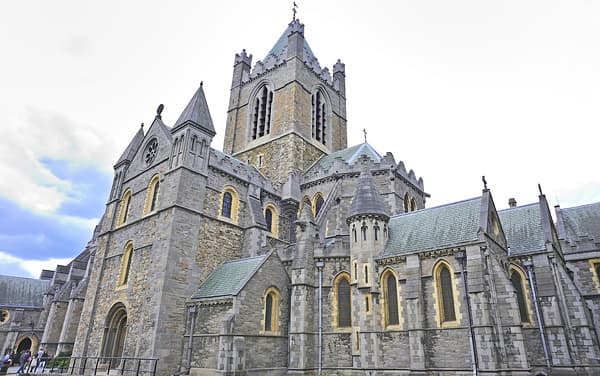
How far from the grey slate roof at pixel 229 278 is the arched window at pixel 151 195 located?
5.89 meters

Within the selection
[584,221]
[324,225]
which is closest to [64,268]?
[324,225]

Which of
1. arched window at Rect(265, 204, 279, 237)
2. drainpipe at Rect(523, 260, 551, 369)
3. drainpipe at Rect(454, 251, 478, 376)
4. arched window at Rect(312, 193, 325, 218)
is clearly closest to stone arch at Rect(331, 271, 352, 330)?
drainpipe at Rect(454, 251, 478, 376)

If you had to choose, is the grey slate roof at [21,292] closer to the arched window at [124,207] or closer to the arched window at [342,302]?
the arched window at [124,207]

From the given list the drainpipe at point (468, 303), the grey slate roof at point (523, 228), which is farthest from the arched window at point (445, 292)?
the grey slate roof at point (523, 228)

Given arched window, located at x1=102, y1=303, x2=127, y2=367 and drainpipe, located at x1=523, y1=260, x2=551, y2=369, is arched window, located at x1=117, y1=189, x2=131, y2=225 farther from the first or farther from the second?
drainpipe, located at x1=523, y1=260, x2=551, y2=369

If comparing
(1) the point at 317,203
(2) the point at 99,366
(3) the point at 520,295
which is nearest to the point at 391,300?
(3) the point at 520,295

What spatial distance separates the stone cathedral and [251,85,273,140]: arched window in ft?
Result: 30.0

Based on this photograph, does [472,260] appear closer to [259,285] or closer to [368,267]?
[368,267]

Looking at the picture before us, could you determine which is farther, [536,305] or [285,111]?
[285,111]

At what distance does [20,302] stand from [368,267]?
41770 millimetres

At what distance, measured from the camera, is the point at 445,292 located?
17.1m

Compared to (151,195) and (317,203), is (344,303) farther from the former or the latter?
(151,195)

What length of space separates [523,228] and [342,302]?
10741mm

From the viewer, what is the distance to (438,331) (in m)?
16.5
